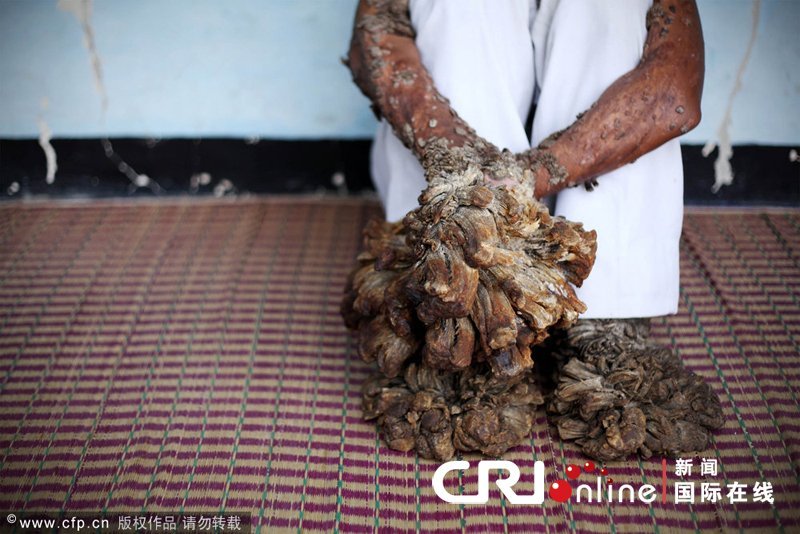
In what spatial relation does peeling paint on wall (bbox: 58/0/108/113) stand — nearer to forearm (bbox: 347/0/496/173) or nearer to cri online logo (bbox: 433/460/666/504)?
forearm (bbox: 347/0/496/173)

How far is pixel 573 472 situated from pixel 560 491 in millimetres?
47

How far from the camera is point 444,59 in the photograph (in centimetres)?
135

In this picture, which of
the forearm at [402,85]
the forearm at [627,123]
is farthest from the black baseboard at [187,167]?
the forearm at [627,123]

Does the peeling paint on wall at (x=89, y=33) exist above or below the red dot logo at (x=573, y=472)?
above

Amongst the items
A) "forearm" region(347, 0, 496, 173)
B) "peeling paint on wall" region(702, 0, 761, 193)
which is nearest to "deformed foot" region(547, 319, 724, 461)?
"forearm" region(347, 0, 496, 173)

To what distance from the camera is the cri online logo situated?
1143 millimetres

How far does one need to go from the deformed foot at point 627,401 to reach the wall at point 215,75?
958 mm

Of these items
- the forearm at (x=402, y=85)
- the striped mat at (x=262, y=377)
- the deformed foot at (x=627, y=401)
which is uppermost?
the forearm at (x=402, y=85)

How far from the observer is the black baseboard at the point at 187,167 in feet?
6.87

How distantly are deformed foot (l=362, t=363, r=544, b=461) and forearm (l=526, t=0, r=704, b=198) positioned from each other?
363mm

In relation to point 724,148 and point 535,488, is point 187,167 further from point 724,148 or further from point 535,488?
point 724,148

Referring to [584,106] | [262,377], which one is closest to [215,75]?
[262,377]

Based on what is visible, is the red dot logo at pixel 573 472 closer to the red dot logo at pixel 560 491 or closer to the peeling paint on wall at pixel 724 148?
the red dot logo at pixel 560 491

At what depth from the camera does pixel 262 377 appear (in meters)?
1.45
